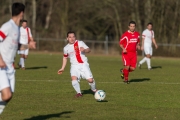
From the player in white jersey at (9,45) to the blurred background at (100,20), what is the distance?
3300cm

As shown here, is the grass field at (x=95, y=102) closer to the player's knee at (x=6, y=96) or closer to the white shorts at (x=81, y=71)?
the white shorts at (x=81, y=71)

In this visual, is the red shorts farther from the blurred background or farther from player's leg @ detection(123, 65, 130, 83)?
the blurred background

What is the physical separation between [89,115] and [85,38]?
36.8m

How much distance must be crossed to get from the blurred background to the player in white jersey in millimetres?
33000

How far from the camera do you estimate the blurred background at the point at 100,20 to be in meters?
42.9

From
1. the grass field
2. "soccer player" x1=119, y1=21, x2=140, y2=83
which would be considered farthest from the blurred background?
the grass field

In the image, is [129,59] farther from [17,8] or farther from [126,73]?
[17,8]

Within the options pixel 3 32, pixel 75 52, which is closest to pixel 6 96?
pixel 3 32

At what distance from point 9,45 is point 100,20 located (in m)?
44.7

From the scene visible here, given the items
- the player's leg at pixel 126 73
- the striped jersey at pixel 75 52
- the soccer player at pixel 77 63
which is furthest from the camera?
the player's leg at pixel 126 73

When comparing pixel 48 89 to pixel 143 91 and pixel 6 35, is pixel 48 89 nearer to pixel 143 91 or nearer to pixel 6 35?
pixel 143 91

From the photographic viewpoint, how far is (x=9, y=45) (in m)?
9.01

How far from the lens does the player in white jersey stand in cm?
885

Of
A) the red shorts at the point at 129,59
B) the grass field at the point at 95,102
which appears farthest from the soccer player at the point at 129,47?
the grass field at the point at 95,102
